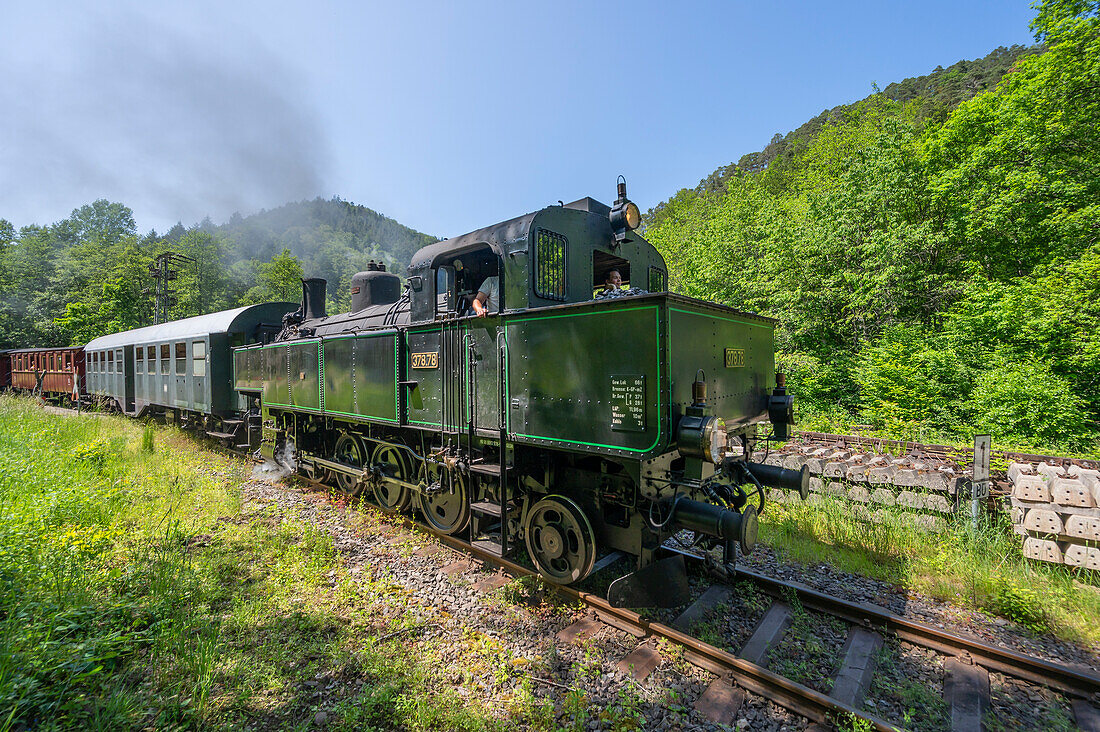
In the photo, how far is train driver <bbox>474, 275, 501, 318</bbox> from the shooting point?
16.0ft

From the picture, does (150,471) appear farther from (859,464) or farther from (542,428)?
(859,464)

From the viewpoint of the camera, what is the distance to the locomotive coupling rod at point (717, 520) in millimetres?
3398

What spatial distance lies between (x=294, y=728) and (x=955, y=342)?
57.6 feet

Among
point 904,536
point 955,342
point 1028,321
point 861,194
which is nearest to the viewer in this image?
point 904,536

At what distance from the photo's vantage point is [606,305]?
11.5ft

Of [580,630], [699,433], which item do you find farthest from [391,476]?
[699,433]

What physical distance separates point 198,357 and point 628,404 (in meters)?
12.6

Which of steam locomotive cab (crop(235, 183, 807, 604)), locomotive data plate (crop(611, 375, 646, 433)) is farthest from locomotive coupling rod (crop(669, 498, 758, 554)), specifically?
locomotive data plate (crop(611, 375, 646, 433))

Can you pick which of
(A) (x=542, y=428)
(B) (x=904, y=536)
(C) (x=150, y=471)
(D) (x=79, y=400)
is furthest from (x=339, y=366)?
(D) (x=79, y=400)

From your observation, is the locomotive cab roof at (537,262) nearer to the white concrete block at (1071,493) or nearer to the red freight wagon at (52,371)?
the white concrete block at (1071,493)

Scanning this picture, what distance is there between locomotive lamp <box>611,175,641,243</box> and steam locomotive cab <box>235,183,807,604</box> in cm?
2

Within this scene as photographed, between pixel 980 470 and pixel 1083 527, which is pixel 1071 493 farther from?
pixel 980 470

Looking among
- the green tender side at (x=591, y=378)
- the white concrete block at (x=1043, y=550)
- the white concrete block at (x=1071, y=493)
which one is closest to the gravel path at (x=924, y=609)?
the white concrete block at (x=1043, y=550)

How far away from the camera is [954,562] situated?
4828 mm
